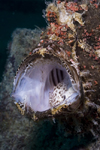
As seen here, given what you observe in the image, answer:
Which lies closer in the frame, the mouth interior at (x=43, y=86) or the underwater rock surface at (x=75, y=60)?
the underwater rock surface at (x=75, y=60)

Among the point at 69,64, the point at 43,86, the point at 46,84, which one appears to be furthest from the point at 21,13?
the point at 69,64

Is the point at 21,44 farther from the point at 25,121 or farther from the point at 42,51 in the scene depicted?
the point at 42,51

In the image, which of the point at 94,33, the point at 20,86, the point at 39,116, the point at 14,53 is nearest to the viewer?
the point at 39,116

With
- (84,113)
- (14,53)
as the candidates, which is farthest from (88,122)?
(14,53)

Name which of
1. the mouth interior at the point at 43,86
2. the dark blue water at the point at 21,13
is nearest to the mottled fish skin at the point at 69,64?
A: the mouth interior at the point at 43,86

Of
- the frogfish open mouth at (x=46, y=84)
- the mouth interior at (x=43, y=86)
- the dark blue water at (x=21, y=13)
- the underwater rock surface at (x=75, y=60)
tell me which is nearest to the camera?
the frogfish open mouth at (x=46, y=84)

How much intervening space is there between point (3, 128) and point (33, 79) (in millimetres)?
3289

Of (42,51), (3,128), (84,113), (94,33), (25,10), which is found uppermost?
(25,10)

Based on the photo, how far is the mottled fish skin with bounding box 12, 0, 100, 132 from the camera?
2307 millimetres

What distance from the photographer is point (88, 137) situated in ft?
14.5

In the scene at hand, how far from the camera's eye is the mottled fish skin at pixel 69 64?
2.31 m

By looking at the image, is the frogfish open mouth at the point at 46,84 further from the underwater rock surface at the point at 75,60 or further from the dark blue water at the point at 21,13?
the dark blue water at the point at 21,13

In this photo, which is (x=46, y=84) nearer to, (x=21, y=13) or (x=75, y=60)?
(x=75, y=60)

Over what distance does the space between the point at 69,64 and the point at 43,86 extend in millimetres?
960
